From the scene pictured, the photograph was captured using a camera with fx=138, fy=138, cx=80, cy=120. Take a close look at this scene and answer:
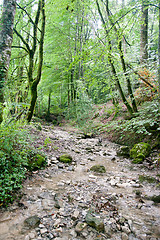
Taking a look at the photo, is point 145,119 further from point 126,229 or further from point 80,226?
point 80,226

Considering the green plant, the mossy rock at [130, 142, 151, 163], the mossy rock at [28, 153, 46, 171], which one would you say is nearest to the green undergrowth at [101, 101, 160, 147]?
the mossy rock at [130, 142, 151, 163]

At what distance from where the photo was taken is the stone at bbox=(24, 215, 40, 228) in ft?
6.77

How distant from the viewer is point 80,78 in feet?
21.1

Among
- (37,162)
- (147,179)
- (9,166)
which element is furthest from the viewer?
(37,162)

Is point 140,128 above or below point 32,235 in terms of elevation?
above

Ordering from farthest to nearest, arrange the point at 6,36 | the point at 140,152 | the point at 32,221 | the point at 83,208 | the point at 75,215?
the point at 140,152
the point at 6,36
the point at 83,208
the point at 75,215
the point at 32,221

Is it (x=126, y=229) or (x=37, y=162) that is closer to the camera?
(x=126, y=229)

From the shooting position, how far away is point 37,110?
15.9m

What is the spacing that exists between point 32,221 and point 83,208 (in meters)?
0.92

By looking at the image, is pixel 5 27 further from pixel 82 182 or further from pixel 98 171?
pixel 98 171

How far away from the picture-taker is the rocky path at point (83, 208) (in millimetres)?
2006

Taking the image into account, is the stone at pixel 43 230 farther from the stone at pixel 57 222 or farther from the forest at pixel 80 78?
the forest at pixel 80 78

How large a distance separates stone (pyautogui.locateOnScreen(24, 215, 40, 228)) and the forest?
1.66ft

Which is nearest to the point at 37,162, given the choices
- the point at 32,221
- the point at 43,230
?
the point at 32,221
